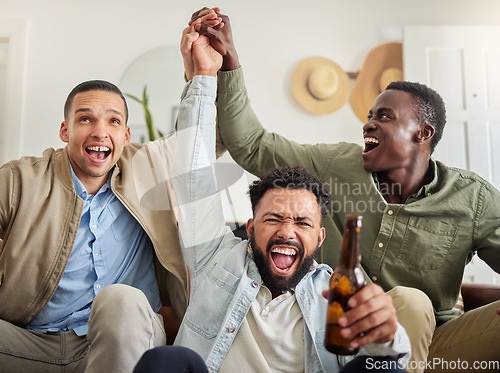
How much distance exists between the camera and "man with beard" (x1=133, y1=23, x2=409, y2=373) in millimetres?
1333

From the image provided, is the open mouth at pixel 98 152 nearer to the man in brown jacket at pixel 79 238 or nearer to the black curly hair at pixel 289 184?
the man in brown jacket at pixel 79 238

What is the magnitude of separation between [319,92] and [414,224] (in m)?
2.30

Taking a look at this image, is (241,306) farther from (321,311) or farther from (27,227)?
(27,227)

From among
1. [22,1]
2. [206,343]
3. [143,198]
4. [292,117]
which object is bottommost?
[206,343]

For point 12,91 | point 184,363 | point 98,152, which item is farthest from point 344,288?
point 12,91

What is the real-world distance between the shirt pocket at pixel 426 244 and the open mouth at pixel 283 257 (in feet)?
1.85

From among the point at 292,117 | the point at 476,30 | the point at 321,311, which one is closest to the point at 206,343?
the point at 321,311

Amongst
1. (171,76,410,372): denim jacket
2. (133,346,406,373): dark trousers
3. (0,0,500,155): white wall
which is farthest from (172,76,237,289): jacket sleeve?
(0,0,500,155): white wall

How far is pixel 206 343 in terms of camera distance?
1.37 metres

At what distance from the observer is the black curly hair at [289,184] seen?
5.15ft

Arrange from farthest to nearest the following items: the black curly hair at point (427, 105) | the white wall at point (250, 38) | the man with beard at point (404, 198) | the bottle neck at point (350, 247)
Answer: the white wall at point (250, 38), the black curly hair at point (427, 105), the man with beard at point (404, 198), the bottle neck at point (350, 247)

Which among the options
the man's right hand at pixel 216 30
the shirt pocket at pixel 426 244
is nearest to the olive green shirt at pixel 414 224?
the shirt pocket at pixel 426 244

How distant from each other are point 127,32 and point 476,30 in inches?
103

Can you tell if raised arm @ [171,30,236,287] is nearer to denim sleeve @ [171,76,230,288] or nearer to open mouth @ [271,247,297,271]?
denim sleeve @ [171,76,230,288]
